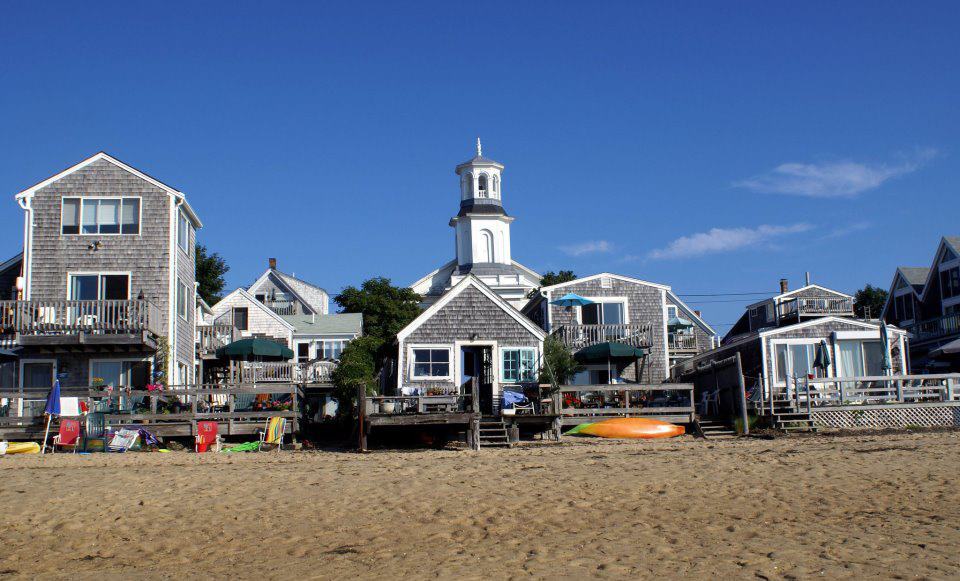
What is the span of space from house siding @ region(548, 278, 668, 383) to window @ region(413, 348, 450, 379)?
756 centimetres

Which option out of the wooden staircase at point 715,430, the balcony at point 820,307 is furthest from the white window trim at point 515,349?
the balcony at point 820,307

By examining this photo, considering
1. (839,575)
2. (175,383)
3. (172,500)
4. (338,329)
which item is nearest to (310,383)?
(175,383)

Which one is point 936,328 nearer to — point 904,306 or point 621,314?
point 904,306

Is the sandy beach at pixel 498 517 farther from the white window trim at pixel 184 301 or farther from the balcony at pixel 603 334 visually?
the balcony at pixel 603 334

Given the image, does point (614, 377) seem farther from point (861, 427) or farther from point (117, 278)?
point (117, 278)

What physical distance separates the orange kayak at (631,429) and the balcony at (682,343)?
2156 cm

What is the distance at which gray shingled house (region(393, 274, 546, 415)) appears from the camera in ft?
107

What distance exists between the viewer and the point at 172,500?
53.8 feet

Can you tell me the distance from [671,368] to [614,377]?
7.08 metres

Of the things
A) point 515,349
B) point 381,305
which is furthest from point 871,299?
point 515,349

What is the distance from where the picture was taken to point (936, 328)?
47.6 metres

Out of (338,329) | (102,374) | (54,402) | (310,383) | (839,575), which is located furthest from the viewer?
(338,329)

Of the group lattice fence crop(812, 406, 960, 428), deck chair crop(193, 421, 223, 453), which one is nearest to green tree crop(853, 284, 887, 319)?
lattice fence crop(812, 406, 960, 428)

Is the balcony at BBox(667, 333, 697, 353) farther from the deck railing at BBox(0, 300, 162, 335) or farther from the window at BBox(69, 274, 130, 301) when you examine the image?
the deck railing at BBox(0, 300, 162, 335)
